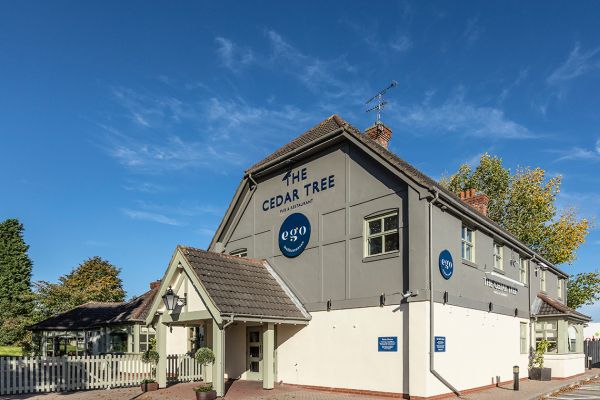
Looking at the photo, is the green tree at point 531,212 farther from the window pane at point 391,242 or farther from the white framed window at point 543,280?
the window pane at point 391,242

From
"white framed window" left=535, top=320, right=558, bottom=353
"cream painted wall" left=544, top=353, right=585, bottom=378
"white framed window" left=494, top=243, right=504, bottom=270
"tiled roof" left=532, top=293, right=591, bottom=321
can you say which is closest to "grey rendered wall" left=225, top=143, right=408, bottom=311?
"white framed window" left=494, top=243, right=504, bottom=270

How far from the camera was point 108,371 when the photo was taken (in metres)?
17.6

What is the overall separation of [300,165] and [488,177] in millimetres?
27700

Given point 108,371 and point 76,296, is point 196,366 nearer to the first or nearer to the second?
point 108,371

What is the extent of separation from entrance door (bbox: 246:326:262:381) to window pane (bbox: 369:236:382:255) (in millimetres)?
5319

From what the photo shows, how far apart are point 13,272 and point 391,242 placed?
5150 centimetres

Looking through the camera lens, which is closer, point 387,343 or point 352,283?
point 387,343

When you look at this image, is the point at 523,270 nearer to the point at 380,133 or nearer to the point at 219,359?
the point at 380,133

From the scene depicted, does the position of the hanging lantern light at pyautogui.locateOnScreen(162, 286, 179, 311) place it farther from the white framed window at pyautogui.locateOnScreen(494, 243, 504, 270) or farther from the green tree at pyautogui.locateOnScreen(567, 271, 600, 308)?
the green tree at pyautogui.locateOnScreen(567, 271, 600, 308)

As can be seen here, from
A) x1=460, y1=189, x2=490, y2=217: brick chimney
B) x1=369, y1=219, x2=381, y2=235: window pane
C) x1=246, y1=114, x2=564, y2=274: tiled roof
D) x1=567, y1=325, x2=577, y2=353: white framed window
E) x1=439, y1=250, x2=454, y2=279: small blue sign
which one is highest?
x1=246, y1=114, x2=564, y2=274: tiled roof

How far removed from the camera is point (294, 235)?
18281mm

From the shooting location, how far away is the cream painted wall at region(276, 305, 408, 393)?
46.3 ft

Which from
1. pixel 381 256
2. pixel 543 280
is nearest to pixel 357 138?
pixel 381 256

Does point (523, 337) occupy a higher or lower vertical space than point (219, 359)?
lower
